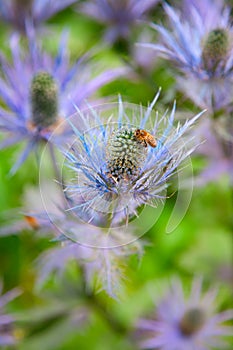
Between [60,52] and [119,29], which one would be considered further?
[119,29]

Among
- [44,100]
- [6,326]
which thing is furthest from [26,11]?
[6,326]

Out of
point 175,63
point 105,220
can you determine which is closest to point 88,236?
point 105,220

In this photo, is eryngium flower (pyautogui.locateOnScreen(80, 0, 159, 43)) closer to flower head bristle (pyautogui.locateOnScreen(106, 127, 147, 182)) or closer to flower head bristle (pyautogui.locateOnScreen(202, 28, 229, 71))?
flower head bristle (pyautogui.locateOnScreen(202, 28, 229, 71))

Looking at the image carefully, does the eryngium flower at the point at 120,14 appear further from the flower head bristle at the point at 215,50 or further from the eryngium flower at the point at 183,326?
the eryngium flower at the point at 183,326

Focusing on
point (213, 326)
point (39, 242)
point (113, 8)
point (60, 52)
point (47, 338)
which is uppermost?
point (113, 8)

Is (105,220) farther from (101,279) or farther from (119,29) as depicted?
(119,29)

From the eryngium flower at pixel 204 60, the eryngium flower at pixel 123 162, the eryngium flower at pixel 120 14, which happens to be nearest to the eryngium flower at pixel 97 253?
the eryngium flower at pixel 123 162

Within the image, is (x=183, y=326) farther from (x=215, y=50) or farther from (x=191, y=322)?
(x=215, y=50)
